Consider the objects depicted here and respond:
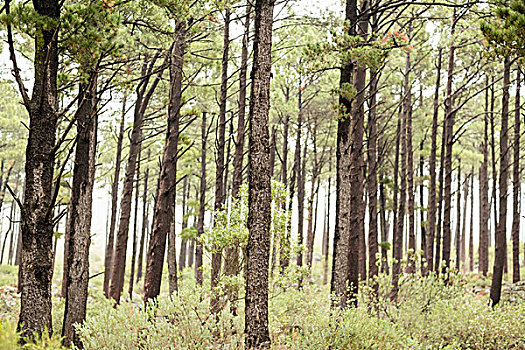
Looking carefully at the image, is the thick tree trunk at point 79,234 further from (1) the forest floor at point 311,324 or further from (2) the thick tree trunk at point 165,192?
(2) the thick tree trunk at point 165,192

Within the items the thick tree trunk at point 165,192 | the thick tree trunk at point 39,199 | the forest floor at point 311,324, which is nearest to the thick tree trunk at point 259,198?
the forest floor at point 311,324

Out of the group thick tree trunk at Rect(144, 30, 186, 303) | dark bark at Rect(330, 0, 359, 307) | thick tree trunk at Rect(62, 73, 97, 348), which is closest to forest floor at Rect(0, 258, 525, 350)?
thick tree trunk at Rect(62, 73, 97, 348)

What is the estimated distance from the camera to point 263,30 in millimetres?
5941

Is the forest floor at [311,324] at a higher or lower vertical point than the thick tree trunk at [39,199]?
lower

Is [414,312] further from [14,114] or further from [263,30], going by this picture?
[14,114]

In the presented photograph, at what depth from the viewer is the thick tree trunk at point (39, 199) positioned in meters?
4.60

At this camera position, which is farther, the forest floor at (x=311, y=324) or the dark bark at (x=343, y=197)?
the dark bark at (x=343, y=197)

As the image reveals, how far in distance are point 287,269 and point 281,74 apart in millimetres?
11404

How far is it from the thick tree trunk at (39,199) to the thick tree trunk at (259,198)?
2332mm

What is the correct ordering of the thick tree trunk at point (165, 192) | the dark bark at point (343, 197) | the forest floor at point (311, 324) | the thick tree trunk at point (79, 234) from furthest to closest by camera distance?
the thick tree trunk at point (165, 192), the dark bark at point (343, 197), the thick tree trunk at point (79, 234), the forest floor at point (311, 324)

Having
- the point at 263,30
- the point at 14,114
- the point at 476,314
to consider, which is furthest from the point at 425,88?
the point at 14,114

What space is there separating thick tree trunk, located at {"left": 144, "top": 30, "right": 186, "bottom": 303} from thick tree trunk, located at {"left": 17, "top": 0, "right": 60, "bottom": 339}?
316cm

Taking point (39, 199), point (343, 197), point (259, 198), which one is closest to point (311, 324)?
point (343, 197)

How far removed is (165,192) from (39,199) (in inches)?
147
